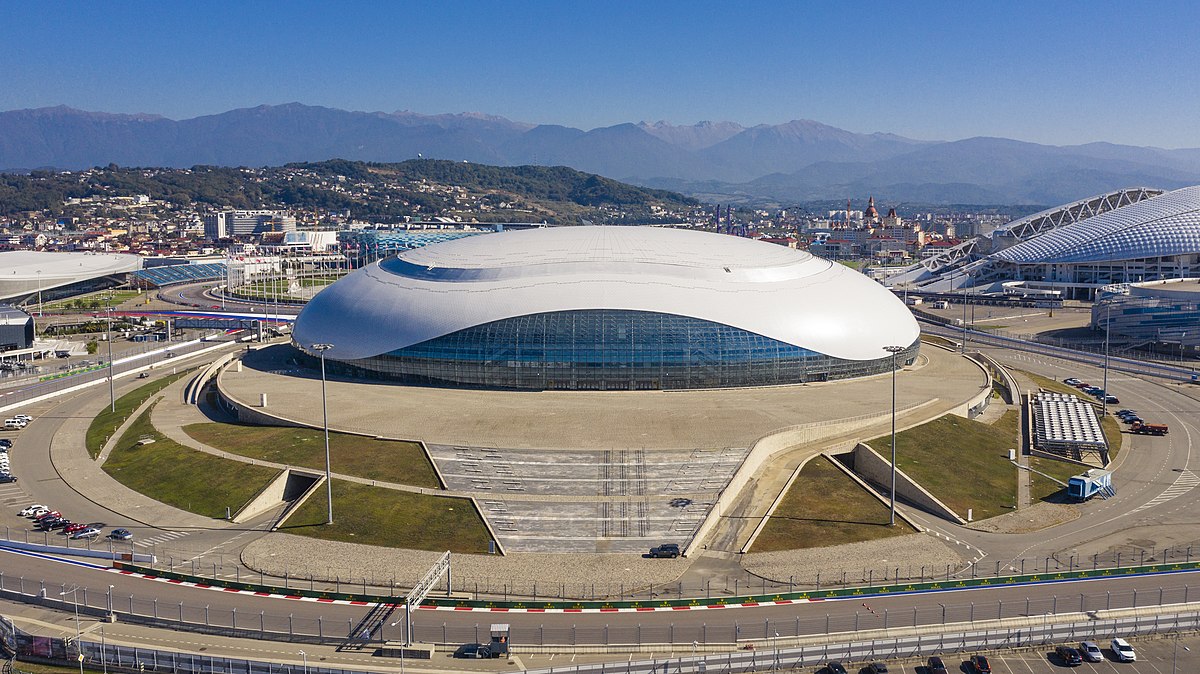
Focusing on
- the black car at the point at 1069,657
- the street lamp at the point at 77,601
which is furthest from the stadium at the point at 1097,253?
the street lamp at the point at 77,601

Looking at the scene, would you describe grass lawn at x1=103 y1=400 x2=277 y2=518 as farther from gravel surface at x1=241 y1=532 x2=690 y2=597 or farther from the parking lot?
the parking lot

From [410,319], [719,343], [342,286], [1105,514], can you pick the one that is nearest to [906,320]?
[719,343]

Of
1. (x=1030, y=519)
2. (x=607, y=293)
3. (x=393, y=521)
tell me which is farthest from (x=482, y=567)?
(x=607, y=293)

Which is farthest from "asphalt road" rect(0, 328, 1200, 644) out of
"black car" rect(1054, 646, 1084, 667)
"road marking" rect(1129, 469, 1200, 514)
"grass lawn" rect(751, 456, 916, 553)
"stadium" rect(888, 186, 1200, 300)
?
"stadium" rect(888, 186, 1200, 300)

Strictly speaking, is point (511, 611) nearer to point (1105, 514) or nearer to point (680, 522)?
point (680, 522)

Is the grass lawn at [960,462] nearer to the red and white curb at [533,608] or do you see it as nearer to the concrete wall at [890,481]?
the concrete wall at [890,481]
